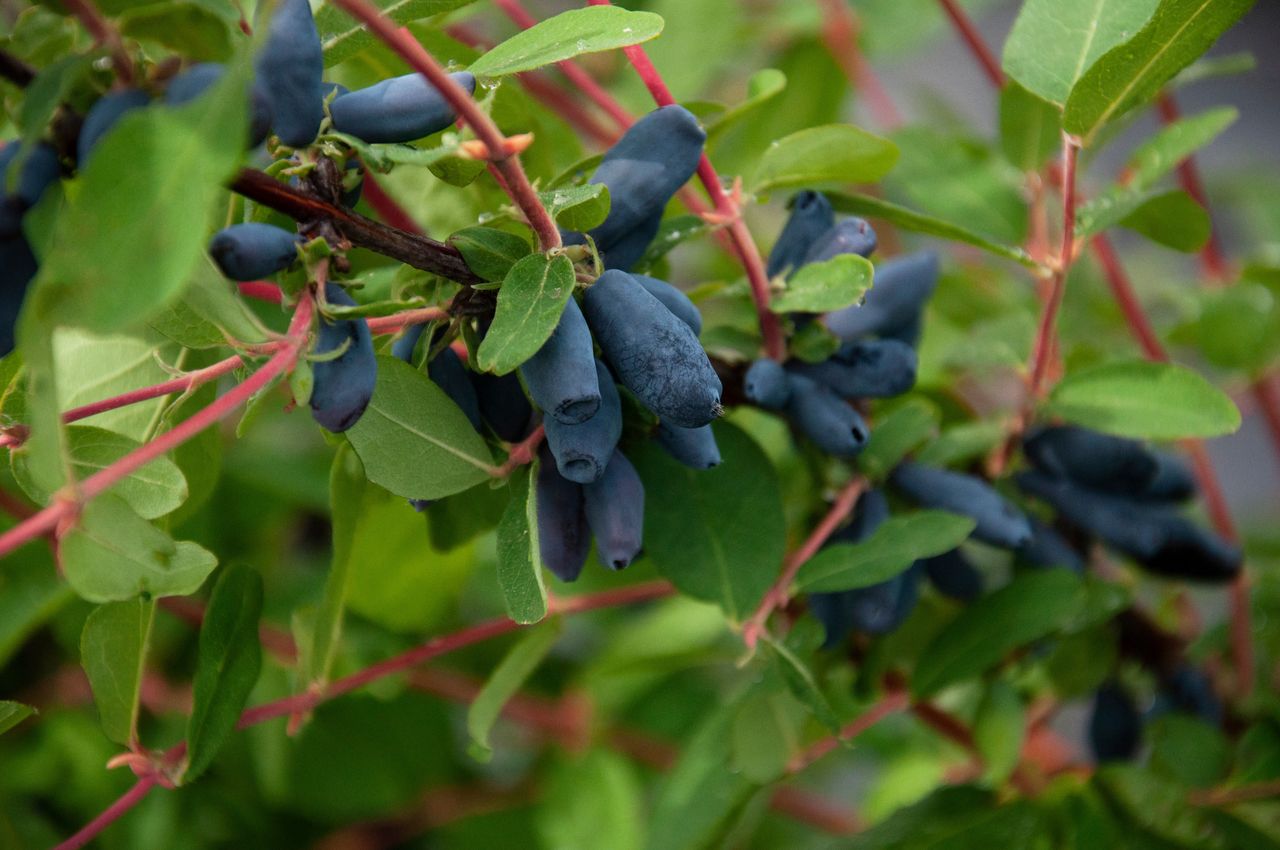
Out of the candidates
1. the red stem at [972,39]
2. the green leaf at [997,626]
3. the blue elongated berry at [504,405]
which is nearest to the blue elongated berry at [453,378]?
the blue elongated berry at [504,405]

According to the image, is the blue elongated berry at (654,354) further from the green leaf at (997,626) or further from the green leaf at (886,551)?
the green leaf at (997,626)

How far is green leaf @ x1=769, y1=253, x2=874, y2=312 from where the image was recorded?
49cm

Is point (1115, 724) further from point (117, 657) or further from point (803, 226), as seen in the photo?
point (117, 657)

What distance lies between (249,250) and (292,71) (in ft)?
0.21

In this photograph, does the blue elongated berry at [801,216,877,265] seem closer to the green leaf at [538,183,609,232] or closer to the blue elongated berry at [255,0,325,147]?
the green leaf at [538,183,609,232]

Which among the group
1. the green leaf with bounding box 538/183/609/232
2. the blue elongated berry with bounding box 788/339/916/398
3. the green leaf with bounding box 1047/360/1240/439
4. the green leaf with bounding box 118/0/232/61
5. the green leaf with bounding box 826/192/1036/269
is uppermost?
the green leaf with bounding box 118/0/232/61

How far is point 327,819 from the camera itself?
3.34 feet

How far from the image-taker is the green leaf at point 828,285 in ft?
1.62

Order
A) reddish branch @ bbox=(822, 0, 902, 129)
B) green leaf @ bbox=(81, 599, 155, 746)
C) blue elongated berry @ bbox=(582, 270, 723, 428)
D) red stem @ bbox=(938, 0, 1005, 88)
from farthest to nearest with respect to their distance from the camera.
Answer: reddish branch @ bbox=(822, 0, 902, 129)
red stem @ bbox=(938, 0, 1005, 88)
green leaf @ bbox=(81, 599, 155, 746)
blue elongated berry @ bbox=(582, 270, 723, 428)

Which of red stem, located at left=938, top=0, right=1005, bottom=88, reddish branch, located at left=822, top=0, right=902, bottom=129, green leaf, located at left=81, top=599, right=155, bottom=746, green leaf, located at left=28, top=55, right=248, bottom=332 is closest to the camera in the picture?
green leaf, located at left=28, top=55, right=248, bottom=332

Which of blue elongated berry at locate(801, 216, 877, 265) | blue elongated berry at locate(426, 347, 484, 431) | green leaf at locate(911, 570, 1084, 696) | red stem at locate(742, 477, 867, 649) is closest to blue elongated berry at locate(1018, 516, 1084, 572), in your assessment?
green leaf at locate(911, 570, 1084, 696)

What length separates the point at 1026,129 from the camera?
72cm

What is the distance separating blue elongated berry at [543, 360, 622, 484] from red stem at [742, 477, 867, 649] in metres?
0.18

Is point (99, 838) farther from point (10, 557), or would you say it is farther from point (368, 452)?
point (368, 452)
